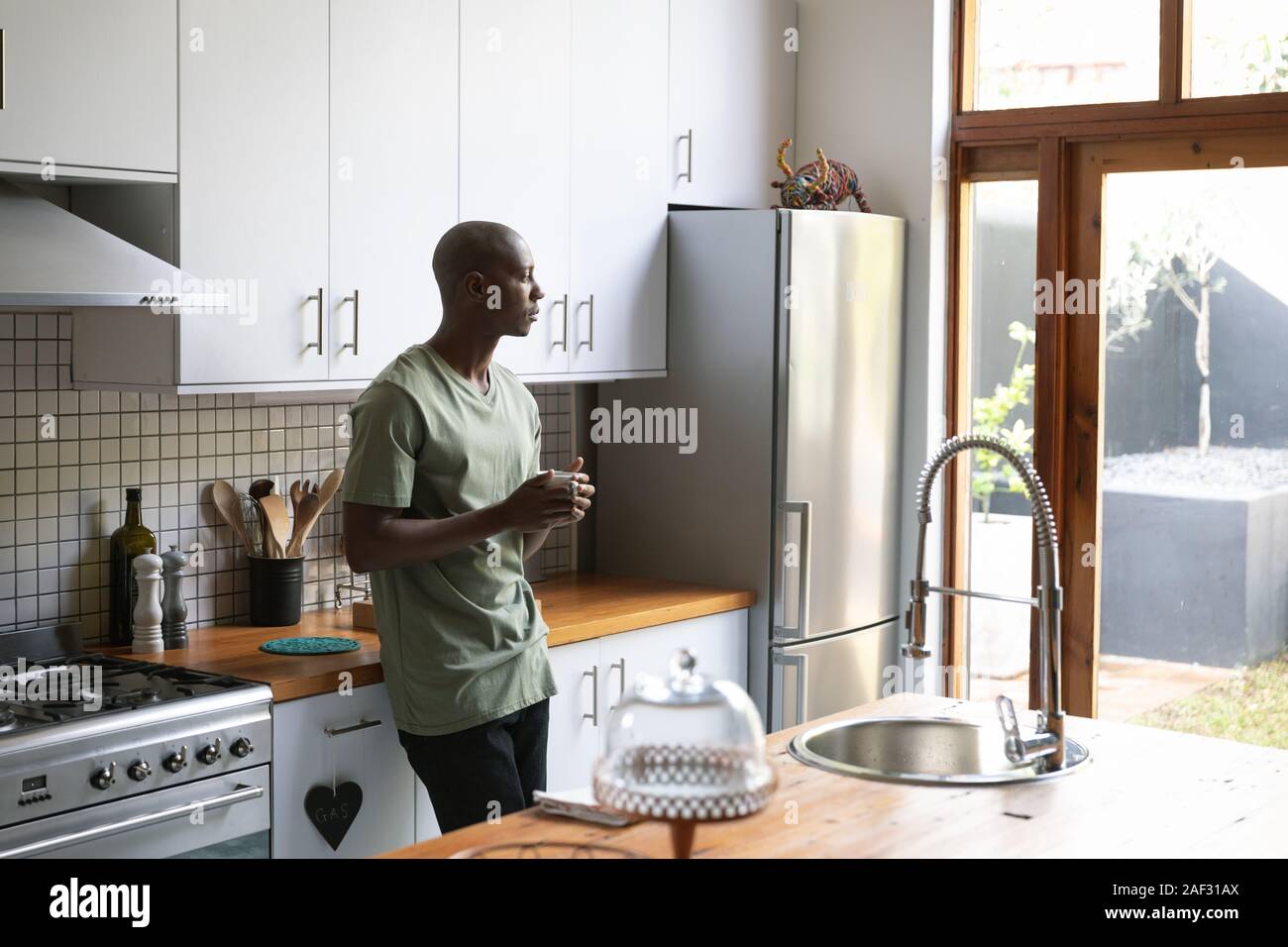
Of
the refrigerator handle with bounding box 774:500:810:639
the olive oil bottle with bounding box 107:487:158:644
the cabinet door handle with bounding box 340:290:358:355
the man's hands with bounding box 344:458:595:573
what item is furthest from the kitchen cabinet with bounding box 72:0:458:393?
the refrigerator handle with bounding box 774:500:810:639

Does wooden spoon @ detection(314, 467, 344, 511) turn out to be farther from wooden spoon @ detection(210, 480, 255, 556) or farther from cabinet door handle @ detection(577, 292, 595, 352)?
cabinet door handle @ detection(577, 292, 595, 352)

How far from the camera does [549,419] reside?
3971 millimetres

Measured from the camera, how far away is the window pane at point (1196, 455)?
3.58 m

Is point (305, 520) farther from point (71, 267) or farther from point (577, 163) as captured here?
point (577, 163)

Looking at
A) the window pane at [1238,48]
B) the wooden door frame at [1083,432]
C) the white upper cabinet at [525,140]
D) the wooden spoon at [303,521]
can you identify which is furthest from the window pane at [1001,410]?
the wooden spoon at [303,521]

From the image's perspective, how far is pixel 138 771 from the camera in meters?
2.37

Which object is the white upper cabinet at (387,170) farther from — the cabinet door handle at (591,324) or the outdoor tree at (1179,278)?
the outdoor tree at (1179,278)

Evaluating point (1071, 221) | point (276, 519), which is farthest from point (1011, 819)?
point (1071, 221)

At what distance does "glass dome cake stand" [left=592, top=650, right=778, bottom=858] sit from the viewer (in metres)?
1.34

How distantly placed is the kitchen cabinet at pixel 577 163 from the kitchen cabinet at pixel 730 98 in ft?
0.24

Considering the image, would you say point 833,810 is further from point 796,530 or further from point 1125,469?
point 1125,469

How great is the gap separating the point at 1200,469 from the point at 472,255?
1.99 meters
